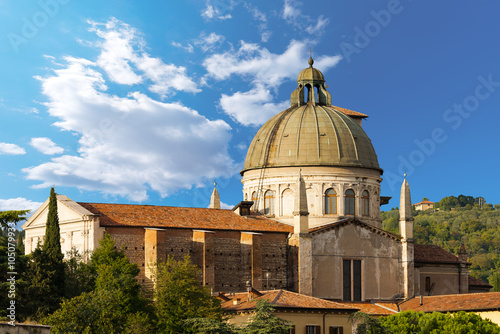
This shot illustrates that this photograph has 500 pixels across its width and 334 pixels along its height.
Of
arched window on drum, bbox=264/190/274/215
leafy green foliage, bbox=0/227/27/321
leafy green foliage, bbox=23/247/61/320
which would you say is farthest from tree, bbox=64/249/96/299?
arched window on drum, bbox=264/190/274/215

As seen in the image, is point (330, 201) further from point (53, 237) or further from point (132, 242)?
point (53, 237)

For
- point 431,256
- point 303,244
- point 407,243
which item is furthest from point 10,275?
point 431,256

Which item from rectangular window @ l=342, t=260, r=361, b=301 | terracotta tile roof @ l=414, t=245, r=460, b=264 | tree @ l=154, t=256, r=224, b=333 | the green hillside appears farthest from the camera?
the green hillside

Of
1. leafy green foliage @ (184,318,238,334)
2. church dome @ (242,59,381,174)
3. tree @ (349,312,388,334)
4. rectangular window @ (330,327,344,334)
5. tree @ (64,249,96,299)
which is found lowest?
rectangular window @ (330,327,344,334)

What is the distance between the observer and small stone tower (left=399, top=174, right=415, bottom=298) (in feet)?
178

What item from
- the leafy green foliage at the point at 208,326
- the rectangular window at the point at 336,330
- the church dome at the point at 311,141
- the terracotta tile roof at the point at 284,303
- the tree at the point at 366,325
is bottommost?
the rectangular window at the point at 336,330

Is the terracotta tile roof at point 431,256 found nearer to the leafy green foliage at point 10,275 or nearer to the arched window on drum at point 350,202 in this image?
the arched window on drum at point 350,202

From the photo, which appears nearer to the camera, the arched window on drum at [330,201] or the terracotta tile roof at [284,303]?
the terracotta tile roof at [284,303]

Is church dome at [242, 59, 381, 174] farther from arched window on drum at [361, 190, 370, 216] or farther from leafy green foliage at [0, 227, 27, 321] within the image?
leafy green foliage at [0, 227, 27, 321]

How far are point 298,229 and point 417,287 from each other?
10.6 metres

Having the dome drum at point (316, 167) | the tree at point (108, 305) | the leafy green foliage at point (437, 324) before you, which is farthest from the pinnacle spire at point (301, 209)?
the tree at point (108, 305)

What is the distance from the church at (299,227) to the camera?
46.9 m

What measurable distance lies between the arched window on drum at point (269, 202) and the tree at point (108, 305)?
50.6 ft

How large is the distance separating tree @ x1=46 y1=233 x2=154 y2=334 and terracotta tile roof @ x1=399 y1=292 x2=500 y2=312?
1725cm
